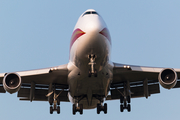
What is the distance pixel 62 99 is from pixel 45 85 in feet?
6.81

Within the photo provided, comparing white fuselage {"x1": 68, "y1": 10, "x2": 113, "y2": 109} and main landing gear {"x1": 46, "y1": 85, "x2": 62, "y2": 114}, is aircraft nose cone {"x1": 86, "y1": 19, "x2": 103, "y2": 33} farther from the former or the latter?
main landing gear {"x1": 46, "y1": 85, "x2": 62, "y2": 114}

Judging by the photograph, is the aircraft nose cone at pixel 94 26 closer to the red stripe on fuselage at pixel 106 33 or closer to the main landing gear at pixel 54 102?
the red stripe on fuselage at pixel 106 33

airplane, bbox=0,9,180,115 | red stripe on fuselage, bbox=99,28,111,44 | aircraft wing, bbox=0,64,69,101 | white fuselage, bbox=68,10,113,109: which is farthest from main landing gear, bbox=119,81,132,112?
red stripe on fuselage, bbox=99,28,111,44

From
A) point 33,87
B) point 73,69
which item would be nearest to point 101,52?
point 73,69

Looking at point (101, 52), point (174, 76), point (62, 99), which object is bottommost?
point (62, 99)

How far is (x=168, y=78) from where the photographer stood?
2077cm

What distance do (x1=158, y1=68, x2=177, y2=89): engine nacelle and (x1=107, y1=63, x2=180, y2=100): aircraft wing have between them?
1.14 m

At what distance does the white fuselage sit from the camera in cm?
1777

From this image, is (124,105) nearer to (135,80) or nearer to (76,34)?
(135,80)

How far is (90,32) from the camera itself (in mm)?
17531

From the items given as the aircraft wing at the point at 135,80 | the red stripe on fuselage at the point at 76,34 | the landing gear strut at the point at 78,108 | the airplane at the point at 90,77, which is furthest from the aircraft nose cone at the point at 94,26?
the landing gear strut at the point at 78,108

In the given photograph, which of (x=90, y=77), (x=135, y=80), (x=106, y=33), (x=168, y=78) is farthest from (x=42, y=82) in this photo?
(x=168, y=78)

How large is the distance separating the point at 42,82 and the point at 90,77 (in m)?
5.43

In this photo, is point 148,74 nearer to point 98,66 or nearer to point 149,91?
point 149,91
